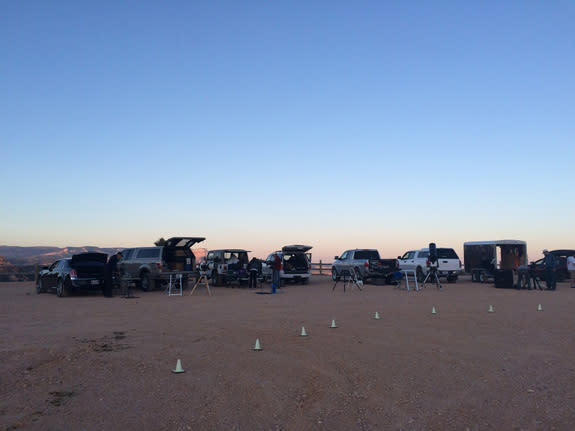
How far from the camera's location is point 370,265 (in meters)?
24.1

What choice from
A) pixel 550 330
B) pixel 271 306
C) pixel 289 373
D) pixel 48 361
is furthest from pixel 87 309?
pixel 550 330

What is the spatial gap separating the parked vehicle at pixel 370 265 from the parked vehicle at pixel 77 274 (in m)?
11.1

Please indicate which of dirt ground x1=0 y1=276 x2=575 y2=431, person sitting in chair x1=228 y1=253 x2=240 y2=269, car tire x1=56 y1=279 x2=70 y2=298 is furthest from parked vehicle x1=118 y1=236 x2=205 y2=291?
dirt ground x1=0 y1=276 x2=575 y2=431

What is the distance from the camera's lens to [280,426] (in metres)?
4.59

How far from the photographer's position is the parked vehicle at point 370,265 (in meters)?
23.9


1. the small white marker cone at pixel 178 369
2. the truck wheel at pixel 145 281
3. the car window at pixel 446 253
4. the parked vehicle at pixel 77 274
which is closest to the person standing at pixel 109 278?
the parked vehicle at pixel 77 274

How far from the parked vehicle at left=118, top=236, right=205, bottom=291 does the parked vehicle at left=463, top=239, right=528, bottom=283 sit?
1493 centimetres

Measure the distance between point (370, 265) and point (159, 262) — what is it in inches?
407

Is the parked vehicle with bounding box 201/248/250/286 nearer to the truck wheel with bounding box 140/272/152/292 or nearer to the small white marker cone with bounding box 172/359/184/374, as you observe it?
the truck wheel with bounding box 140/272/152/292

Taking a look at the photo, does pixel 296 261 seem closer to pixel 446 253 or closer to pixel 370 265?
pixel 370 265

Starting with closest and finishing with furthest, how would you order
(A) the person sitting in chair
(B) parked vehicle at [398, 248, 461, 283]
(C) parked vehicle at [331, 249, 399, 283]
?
(A) the person sitting in chair → (C) parked vehicle at [331, 249, 399, 283] → (B) parked vehicle at [398, 248, 461, 283]

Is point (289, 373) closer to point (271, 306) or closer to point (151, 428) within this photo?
point (151, 428)

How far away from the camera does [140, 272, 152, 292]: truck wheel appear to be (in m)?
20.3

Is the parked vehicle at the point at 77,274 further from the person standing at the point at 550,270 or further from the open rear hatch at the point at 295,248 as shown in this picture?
the person standing at the point at 550,270
